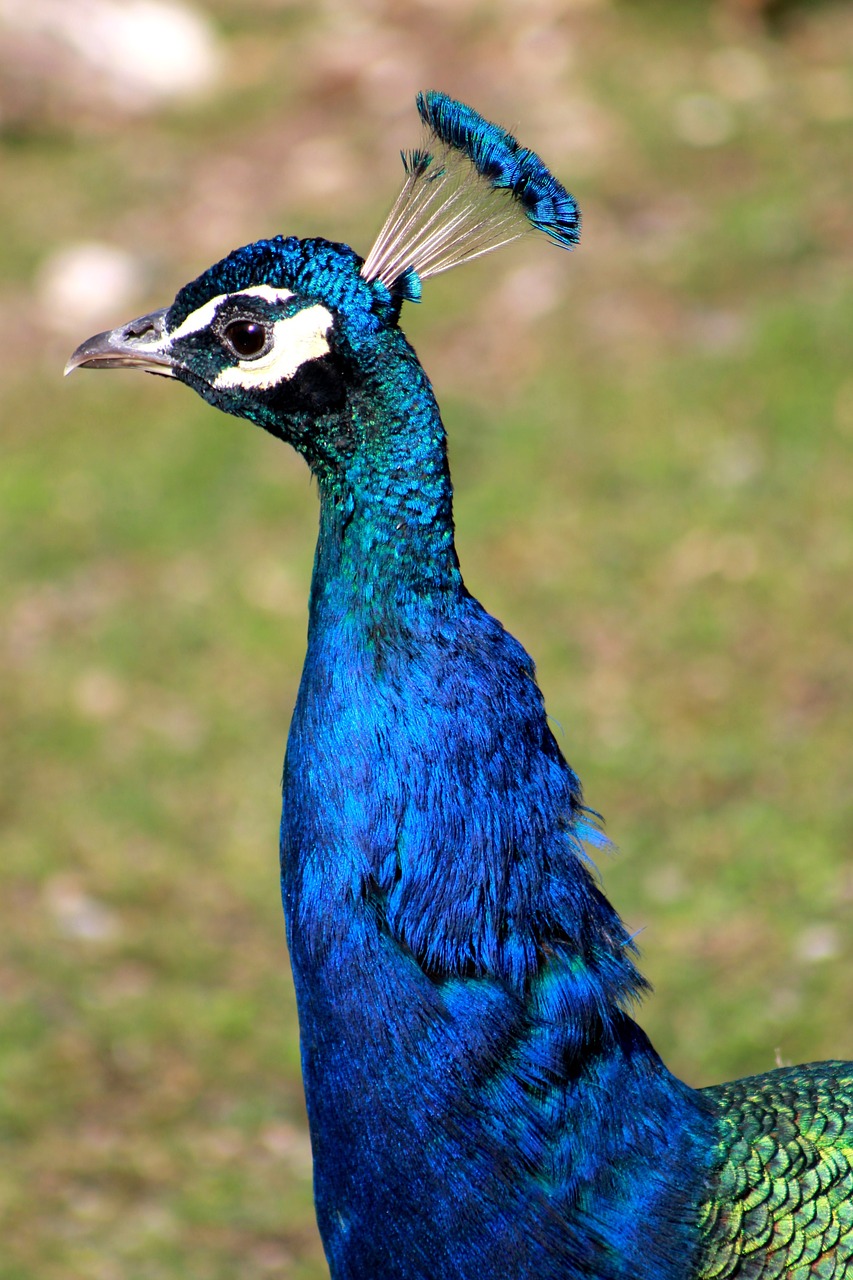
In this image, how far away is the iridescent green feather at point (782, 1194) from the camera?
5.79 feet

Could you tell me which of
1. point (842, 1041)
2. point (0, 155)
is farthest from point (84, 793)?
point (0, 155)

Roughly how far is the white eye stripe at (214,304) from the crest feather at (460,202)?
0.31 feet

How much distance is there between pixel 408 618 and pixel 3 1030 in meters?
2.01

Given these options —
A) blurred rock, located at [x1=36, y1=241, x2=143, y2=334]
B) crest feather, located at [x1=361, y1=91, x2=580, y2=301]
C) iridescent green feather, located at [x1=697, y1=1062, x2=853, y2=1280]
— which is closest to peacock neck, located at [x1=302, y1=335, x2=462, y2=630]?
crest feather, located at [x1=361, y1=91, x2=580, y2=301]

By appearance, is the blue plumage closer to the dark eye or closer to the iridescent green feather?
the dark eye

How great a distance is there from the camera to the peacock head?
170 centimetres

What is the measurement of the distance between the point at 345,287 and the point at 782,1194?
3.59 feet

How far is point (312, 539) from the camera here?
15.0 ft

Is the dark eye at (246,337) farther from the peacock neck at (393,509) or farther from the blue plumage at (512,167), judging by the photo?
the blue plumage at (512,167)

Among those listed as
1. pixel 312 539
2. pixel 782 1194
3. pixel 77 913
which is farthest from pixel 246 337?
pixel 312 539

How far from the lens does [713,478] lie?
15.0 feet

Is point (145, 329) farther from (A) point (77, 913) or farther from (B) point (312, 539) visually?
(B) point (312, 539)

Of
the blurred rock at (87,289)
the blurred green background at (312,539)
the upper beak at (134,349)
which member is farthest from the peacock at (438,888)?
the blurred rock at (87,289)

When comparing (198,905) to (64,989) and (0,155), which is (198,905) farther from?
(0,155)
